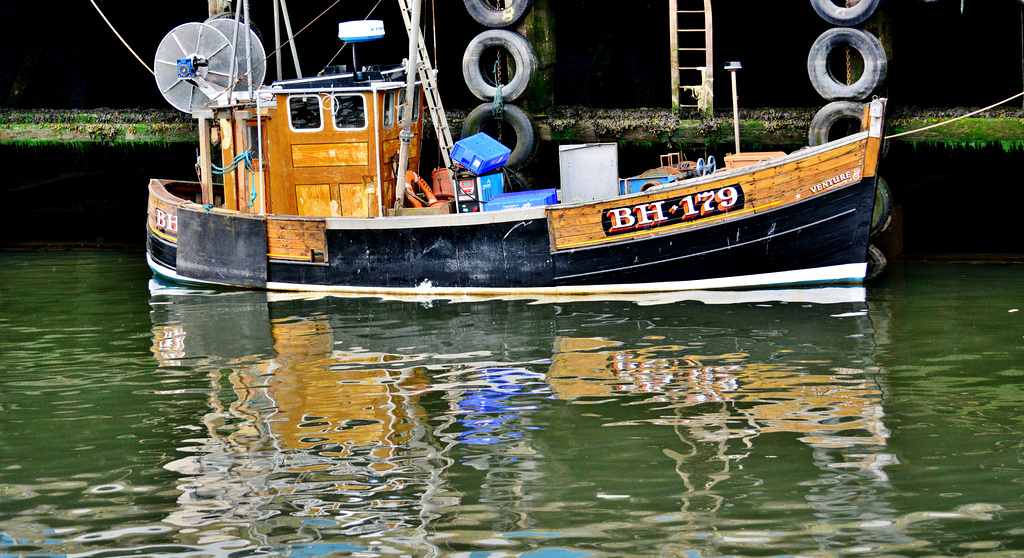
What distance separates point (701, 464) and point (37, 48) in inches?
579

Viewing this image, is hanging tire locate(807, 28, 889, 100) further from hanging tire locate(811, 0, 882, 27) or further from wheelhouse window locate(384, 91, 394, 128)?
wheelhouse window locate(384, 91, 394, 128)

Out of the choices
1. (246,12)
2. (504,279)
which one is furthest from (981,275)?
(246,12)

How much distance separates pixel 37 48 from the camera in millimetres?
17500

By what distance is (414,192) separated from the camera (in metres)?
13.2

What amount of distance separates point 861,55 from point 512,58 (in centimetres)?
408

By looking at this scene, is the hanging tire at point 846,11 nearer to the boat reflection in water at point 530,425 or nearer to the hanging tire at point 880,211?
the hanging tire at point 880,211

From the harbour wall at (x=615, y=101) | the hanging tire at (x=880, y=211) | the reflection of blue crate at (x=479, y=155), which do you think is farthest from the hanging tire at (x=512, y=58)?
the hanging tire at (x=880, y=211)

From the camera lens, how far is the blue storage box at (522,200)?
1195cm

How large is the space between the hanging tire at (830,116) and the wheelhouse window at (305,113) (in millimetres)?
5487

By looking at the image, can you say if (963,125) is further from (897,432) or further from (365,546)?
(365,546)

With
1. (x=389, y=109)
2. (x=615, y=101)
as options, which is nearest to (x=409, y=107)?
(x=389, y=109)

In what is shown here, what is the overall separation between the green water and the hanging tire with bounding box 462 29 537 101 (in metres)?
3.22

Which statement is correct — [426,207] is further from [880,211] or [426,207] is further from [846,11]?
[846,11]

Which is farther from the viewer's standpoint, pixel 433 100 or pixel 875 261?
pixel 875 261
